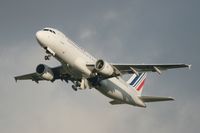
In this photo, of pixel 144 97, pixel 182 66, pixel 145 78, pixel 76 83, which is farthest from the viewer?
pixel 145 78

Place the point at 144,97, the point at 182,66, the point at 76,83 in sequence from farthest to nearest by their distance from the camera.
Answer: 1. the point at 144,97
2. the point at 76,83
3. the point at 182,66

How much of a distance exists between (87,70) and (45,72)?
7.08m

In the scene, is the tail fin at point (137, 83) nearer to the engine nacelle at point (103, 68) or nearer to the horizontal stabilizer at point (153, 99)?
the horizontal stabilizer at point (153, 99)

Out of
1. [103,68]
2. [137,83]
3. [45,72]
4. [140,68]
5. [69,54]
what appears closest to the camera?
[69,54]

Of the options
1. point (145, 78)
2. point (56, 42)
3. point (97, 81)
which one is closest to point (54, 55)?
point (56, 42)

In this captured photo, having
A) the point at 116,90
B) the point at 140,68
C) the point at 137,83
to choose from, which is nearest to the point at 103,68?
the point at 140,68

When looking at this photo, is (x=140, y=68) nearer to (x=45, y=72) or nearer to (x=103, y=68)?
(x=103, y=68)

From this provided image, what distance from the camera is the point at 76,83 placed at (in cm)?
7938

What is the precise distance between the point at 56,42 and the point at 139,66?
9927 mm

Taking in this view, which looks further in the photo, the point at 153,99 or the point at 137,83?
the point at 137,83

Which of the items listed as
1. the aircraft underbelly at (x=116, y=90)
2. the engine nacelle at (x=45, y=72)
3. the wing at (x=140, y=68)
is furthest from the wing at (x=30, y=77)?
the wing at (x=140, y=68)

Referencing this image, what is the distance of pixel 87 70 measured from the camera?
3044 inches

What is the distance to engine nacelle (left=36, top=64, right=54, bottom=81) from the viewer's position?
269 feet

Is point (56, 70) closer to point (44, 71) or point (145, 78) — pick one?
point (44, 71)
